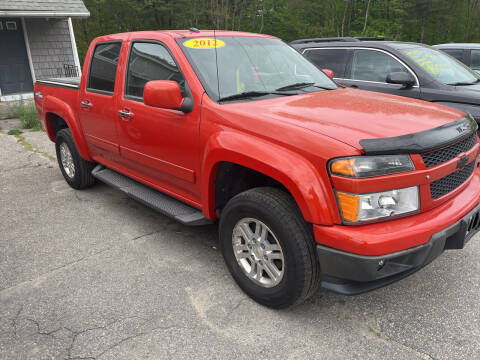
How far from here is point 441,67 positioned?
5.69 m

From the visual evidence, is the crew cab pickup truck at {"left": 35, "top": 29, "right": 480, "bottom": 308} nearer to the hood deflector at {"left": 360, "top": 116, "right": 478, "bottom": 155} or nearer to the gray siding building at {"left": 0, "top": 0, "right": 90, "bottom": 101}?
the hood deflector at {"left": 360, "top": 116, "right": 478, "bottom": 155}

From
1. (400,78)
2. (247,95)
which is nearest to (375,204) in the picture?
(247,95)

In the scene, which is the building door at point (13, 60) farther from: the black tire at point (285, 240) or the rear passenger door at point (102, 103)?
the black tire at point (285, 240)

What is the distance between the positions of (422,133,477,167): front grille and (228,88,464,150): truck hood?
0.52 ft

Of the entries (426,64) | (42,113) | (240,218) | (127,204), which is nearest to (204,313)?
(240,218)

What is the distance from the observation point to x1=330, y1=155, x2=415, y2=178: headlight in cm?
212

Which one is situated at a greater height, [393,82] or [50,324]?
[393,82]

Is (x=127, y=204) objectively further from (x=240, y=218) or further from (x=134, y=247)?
(x=240, y=218)

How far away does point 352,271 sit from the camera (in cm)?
217

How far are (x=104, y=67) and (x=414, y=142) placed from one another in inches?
125

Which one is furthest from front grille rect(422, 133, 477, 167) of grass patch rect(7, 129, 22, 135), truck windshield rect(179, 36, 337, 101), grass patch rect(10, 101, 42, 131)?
grass patch rect(10, 101, 42, 131)

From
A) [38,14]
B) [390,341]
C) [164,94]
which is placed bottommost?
[390,341]

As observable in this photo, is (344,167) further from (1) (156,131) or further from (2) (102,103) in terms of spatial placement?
(2) (102,103)

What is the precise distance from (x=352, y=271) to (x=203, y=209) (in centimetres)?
132
